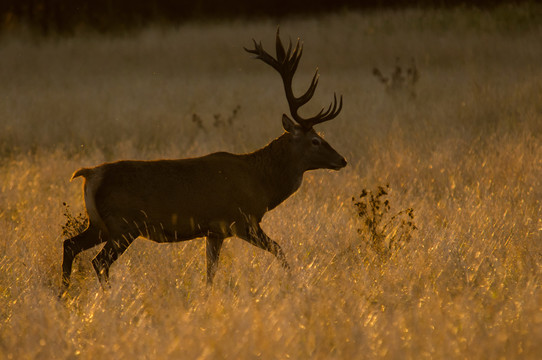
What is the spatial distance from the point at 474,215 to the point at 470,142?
3.63 metres

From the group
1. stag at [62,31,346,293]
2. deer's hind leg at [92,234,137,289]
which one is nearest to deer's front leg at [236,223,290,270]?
stag at [62,31,346,293]

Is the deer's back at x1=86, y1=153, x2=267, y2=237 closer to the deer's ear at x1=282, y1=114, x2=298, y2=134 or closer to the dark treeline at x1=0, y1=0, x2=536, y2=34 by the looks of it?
the deer's ear at x1=282, y1=114, x2=298, y2=134

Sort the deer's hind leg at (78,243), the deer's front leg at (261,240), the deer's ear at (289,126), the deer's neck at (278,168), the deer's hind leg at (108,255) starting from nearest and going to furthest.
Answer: the deer's hind leg at (108,255)
the deer's hind leg at (78,243)
the deer's front leg at (261,240)
the deer's neck at (278,168)
the deer's ear at (289,126)

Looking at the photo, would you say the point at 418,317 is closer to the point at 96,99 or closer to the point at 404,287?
the point at 404,287

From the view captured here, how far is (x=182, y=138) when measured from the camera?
1186 centimetres

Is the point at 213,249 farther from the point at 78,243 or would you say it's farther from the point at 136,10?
the point at 136,10

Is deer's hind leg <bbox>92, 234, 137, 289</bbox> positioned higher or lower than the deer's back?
lower

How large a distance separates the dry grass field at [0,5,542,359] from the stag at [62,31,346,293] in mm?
215

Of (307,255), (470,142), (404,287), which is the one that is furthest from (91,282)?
(470,142)

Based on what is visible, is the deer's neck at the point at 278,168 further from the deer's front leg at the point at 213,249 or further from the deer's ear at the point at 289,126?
the deer's front leg at the point at 213,249

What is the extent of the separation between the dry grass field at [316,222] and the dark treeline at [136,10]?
5435 millimetres

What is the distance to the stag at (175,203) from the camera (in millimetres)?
5020

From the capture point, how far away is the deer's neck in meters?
5.82

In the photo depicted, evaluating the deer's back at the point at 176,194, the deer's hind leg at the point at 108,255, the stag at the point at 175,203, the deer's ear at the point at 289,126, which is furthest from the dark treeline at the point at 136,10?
the deer's hind leg at the point at 108,255
